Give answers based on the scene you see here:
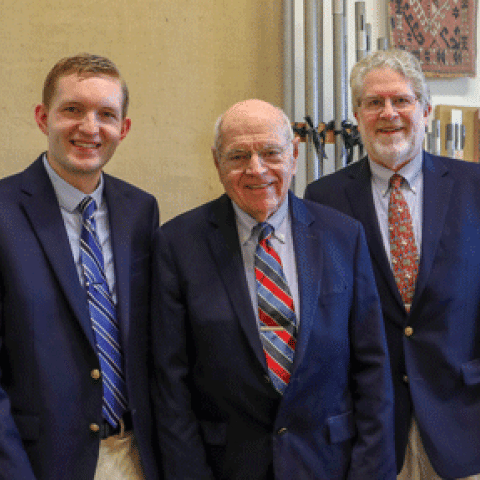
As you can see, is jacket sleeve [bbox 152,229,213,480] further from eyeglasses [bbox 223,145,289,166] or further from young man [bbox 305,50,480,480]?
young man [bbox 305,50,480,480]

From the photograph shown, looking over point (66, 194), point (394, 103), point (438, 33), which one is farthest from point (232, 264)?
point (438, 33)

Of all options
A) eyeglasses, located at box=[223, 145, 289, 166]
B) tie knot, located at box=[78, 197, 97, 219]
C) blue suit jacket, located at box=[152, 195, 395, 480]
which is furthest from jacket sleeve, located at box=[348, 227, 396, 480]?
tie knot, located at box=[78, 197, 97, 219]

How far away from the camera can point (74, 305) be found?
1480 mm

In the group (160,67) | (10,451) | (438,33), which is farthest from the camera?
(438,33)

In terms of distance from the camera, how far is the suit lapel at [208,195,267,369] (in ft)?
4.89

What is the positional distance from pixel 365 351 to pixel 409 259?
0.38m

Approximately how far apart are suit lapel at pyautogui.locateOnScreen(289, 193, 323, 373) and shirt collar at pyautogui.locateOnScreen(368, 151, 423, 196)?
412 mm

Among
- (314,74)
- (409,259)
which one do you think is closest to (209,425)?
(409,259)

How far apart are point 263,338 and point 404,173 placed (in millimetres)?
779

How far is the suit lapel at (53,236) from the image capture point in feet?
4.88

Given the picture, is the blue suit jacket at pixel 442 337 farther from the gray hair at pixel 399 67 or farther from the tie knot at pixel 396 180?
the gray hair at pixel 399 67

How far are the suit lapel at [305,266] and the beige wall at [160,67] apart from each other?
4.22 ft

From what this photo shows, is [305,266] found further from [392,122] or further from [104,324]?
[392,122]

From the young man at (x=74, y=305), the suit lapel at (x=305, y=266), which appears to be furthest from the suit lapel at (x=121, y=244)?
the suit lapel at (x=305, y=266)
